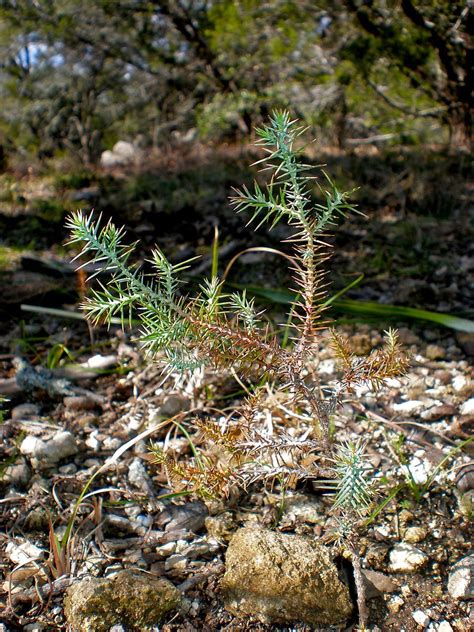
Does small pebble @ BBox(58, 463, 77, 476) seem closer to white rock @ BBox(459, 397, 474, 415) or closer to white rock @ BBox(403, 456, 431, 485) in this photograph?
white rock @ BBox(403, 456, 431, 485)

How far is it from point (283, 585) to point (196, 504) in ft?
1.59

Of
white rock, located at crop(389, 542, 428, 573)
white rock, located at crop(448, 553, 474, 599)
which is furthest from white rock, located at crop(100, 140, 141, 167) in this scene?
white rock, located at crop(448, 553, 474, 599)

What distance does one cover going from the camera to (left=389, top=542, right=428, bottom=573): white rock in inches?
67.4

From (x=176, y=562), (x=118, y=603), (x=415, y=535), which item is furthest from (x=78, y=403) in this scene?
(x=415, y=535)

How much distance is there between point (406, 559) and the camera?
5.68 feet

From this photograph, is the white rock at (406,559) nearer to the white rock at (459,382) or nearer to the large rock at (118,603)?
the large rock at (118,603)

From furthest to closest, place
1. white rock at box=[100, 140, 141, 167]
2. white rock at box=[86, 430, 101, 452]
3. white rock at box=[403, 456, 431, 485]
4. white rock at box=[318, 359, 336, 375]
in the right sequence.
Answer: white rock at box=[100, 140, 141, 167] < white rock at box=[318, 359, 336, 375] < white rock at box=[86, 430, 101, 452] < white rock at box=[403, 456, 431, 485]

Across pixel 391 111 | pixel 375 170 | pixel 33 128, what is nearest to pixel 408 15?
pixel 375 170

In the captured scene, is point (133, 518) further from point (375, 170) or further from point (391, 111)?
point (391, 111)

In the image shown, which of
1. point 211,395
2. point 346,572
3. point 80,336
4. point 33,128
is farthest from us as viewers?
point 33,128

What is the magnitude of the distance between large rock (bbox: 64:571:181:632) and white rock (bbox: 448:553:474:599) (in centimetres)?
70

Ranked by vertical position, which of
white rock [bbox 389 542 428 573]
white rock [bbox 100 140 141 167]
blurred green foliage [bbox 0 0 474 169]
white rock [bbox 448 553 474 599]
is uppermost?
white rock [bbox 448 553 474 599]

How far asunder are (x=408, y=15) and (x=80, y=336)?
154 inches

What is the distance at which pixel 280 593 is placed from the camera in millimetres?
1559
